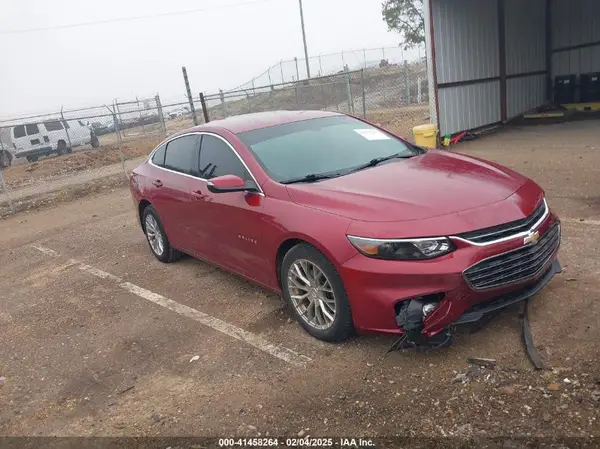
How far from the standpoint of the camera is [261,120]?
4.94m

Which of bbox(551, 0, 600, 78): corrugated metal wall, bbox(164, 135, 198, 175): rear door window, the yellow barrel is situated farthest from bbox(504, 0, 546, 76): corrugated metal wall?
bbox(164, 135, 198, 175): rear door window

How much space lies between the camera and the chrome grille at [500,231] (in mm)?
3186

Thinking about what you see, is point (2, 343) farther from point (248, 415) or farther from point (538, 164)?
point (538, 164)

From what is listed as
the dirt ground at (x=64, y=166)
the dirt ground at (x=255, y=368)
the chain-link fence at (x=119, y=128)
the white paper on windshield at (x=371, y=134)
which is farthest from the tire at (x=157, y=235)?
the dirt ground at (x=64, y=166)

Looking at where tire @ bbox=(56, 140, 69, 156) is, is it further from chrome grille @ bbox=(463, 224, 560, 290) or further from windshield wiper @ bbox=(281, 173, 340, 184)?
chrome grille @ bbox=(463, 224, 560, 290)

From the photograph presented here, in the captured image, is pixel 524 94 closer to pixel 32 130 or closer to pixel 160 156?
pixel 160 156

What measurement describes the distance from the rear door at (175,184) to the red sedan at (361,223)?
0.05m

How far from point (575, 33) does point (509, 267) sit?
16.2 m

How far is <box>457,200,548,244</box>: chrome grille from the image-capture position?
3.19 m

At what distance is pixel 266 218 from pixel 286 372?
1.13 m

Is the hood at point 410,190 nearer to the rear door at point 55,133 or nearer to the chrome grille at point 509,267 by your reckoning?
the chrome grille at point 509,267

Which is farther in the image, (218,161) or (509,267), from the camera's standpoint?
(218,161)

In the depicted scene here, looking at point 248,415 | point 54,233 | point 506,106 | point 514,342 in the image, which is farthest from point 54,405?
point 506,106

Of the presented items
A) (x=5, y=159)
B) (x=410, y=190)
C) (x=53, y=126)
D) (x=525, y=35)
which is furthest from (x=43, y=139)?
(x=410, y=190)
